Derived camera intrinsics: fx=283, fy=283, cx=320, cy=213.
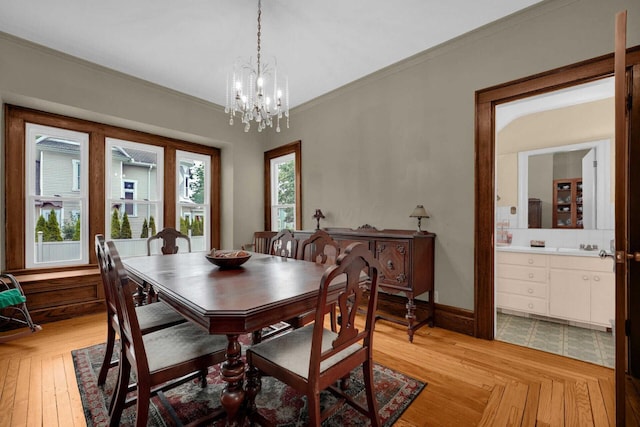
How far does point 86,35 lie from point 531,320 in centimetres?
559

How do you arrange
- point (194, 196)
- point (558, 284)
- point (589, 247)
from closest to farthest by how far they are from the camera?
1. point (558, 284)
2. point (589, 247)
3. point (194, 196)

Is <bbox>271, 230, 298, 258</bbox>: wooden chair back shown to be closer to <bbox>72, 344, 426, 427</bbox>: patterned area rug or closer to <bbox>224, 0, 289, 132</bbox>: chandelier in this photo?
<bbox>224, 0, 289, 132</bbox>: chandelier

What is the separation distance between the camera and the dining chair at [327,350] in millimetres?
1187

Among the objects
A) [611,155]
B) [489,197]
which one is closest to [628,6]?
[489,197]

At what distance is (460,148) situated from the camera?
2832 millimetres

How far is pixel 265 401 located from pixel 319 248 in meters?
1.14

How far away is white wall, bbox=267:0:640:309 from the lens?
2.31 meters

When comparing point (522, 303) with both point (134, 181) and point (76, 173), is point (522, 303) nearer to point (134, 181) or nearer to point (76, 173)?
point (134, 181)

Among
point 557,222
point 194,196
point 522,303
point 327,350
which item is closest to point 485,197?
point 522,303

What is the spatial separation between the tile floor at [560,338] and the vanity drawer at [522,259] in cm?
65

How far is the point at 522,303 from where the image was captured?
11.0 ft

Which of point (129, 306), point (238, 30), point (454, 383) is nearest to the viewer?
point (129, 306)

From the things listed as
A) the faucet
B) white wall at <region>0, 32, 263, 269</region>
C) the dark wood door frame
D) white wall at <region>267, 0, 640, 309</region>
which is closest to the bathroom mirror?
the faucet

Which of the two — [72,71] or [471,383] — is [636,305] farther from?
[72,71]
